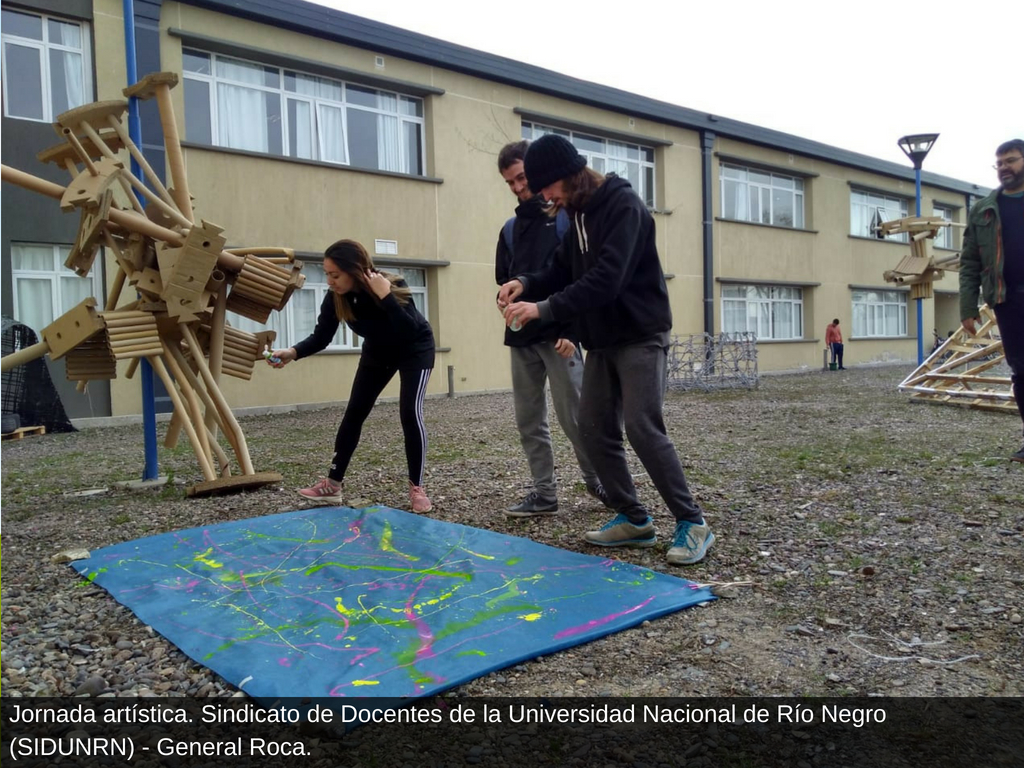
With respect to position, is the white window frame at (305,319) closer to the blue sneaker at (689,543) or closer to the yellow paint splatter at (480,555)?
the yellow paint splatter at (480,555)

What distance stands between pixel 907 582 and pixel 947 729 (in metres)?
1.24

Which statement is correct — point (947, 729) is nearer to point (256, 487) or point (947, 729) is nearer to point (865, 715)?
point (865, 715)

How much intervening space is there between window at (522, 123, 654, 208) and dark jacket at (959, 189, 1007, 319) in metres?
12.8

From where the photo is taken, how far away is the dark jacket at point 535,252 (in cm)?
425

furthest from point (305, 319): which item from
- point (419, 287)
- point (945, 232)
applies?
point (945, 232)

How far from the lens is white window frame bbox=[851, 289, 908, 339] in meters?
26.8

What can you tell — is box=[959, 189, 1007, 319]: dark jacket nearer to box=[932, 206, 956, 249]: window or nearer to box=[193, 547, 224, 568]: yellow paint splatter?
box=[193, 547, 224, 568]: yellow paint splatter

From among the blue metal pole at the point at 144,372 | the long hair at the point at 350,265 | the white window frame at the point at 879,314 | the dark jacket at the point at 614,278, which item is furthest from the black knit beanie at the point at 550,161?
the white window frame at the point at 879,314

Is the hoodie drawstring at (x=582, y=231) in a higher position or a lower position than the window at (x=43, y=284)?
lower

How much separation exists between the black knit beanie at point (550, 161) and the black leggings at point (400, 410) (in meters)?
1.64

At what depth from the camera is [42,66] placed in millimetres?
11180

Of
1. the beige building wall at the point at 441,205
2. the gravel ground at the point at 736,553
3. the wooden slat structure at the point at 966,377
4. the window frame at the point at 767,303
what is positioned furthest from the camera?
the window frame at the point at 767,303

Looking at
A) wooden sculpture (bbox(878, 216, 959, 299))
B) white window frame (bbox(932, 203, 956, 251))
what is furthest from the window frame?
white window frame (bbox(932, 203, 956, 251))

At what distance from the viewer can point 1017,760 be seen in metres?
1.84
